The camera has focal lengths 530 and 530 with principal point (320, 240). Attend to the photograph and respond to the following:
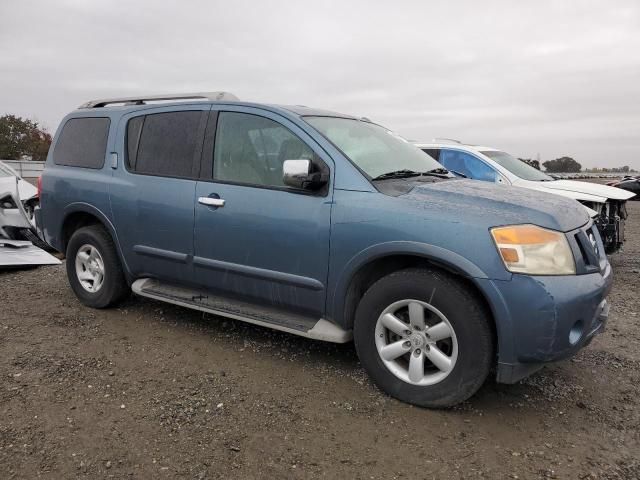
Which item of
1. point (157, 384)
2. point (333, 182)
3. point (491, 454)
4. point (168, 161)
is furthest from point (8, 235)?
point (491, 454)

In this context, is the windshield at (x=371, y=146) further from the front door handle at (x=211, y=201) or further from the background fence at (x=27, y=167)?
the background fence at (x=27, y=167)

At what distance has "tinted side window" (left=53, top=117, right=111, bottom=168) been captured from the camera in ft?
15.4

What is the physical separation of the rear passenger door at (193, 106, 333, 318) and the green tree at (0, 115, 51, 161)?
43.4 meters

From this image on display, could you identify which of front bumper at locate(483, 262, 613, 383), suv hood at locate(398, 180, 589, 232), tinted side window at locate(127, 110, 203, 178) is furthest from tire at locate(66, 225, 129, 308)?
front bumper at locate(483, 262, 613, 383)

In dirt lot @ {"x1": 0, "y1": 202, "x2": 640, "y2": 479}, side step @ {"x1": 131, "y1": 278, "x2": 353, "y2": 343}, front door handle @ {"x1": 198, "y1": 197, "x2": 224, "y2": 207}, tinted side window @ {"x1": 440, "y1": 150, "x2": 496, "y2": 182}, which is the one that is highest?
tinted side window @ {"x1": 440, "y1": 150, "x2": 496, "y2": 182}

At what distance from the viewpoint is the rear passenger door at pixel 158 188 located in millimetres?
4020

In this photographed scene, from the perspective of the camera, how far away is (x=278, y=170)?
3.63 meters

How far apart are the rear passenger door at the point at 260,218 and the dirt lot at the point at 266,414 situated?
54 centimetres

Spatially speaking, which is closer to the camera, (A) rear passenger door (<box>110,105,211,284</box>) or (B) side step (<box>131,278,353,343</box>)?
(B) side step (<box>131,278,353,343</box>)

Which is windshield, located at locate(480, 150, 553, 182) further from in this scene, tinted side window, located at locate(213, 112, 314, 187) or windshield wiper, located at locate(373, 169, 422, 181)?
tinted side window, located at locate(213, 112, 314, 187)

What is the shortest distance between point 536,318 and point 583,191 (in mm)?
5099

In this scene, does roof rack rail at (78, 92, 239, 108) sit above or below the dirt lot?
above

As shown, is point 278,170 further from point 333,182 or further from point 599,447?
point 599,447

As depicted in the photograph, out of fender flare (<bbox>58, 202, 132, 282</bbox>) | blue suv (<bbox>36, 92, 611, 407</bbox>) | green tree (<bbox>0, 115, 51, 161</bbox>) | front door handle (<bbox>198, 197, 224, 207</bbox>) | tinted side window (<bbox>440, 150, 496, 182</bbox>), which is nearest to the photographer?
blue suv (<bbox>36, 92, 611, 407</bbox>)
